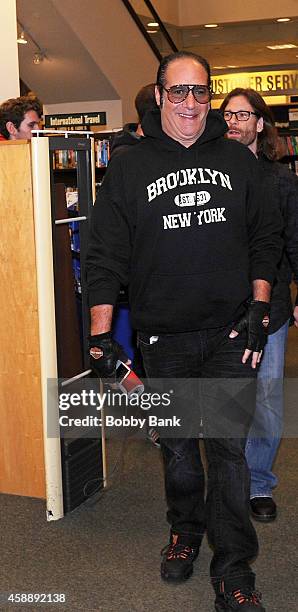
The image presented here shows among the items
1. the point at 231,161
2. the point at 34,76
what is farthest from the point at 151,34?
the point at 231,161

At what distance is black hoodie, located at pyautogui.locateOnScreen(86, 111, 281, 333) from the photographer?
2576 millimetres

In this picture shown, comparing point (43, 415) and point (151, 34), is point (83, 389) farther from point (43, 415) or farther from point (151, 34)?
point (151, 34)

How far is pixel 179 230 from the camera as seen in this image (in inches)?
101

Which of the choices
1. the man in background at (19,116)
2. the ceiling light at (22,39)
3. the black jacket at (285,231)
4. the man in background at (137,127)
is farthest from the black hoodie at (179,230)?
the ceiling light at (22,39)

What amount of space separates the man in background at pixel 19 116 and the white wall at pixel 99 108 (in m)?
6.65

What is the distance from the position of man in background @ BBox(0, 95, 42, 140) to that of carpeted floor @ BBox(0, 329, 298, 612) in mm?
2218

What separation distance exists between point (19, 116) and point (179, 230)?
2.88m

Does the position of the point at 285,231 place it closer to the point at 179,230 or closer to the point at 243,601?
the point at 179,230

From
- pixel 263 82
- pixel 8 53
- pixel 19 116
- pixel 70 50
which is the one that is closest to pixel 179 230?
pixel 19 116

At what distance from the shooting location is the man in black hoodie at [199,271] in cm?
259

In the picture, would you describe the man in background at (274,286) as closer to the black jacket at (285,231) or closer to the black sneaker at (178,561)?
the black jacket at (285,231)

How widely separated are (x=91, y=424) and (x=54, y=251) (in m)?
0.80

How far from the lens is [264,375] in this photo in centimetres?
342

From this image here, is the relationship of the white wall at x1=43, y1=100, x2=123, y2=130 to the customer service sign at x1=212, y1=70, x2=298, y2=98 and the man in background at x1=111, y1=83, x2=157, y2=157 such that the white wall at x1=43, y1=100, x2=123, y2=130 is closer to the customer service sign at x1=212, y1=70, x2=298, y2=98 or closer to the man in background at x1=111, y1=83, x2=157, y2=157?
the customer service sign at x1=212, y1=70, x2=298, y2=98
